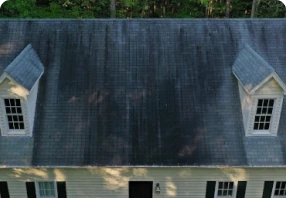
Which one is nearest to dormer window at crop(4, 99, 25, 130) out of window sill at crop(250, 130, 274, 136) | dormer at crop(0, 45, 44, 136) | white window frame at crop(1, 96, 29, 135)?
dormer at crop(0, 45, 44, 136)

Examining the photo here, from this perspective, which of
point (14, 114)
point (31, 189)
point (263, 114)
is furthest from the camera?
point (31, 189)

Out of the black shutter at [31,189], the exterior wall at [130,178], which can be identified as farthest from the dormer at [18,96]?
the black shutter at [31,189]

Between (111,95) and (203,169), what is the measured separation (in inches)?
182

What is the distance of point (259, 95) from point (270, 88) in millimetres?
466

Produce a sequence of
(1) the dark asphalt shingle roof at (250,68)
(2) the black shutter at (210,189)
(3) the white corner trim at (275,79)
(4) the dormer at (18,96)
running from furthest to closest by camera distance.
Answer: (2) the black shutter at (210,189)
(1) the dark asphalt shingle roof at (250,68)
(4) the dormer at (18,96)
(3) the white corner trim at (275,79)

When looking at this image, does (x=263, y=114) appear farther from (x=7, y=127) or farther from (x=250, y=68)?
(x=7, y=127)

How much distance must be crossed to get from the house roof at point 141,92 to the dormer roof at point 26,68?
1.18ft

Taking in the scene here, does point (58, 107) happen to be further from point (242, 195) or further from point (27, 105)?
point (242, 195)

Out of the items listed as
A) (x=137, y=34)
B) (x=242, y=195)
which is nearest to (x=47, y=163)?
(x=137, y=34)

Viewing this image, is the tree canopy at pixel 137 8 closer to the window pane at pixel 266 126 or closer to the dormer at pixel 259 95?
the dormer at pixel 259 95

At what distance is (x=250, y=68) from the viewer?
504 inches

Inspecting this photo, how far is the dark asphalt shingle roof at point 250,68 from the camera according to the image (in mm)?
12148

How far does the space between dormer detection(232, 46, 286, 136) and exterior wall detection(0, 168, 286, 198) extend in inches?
65.5

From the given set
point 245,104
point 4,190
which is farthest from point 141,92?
point 4,190
